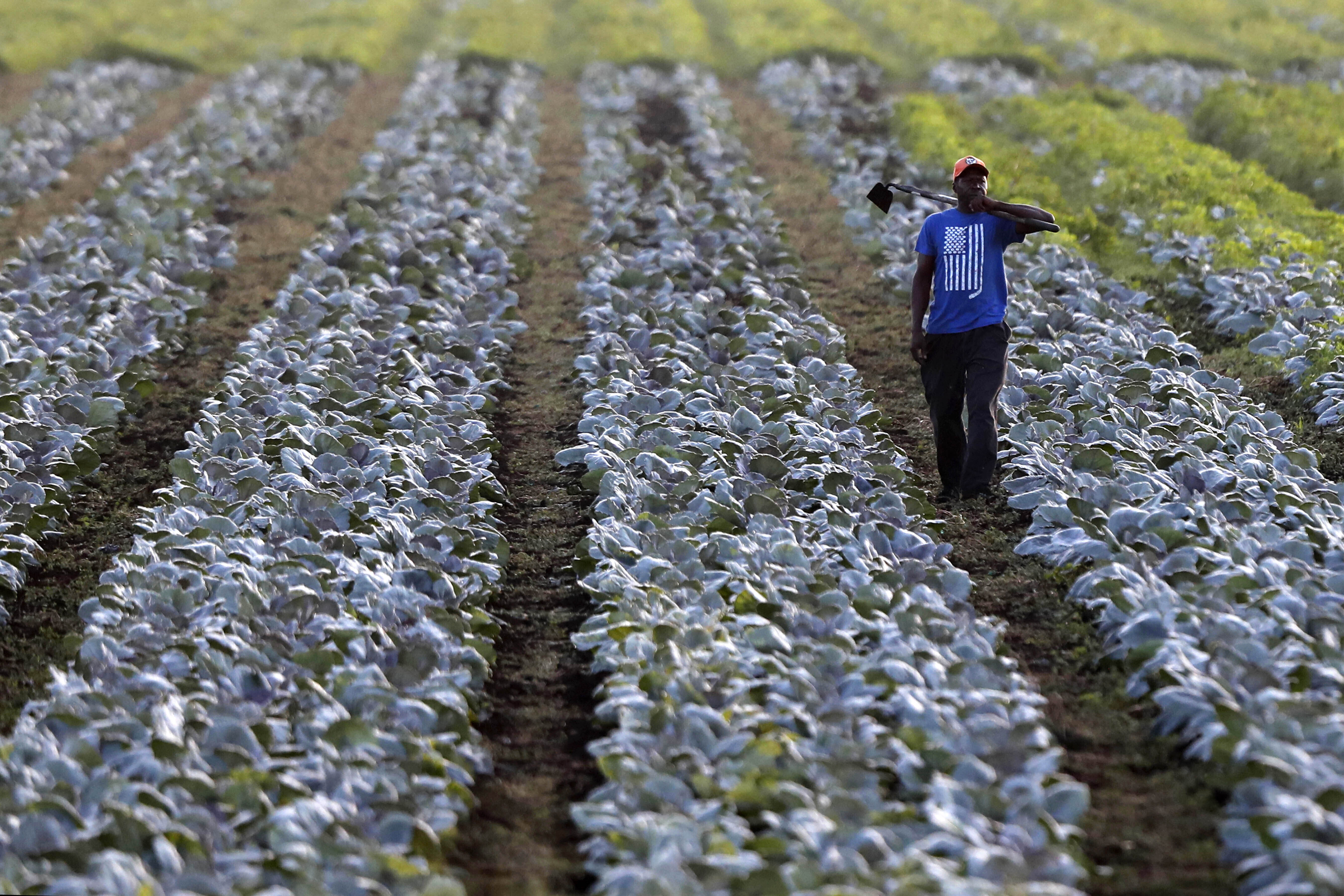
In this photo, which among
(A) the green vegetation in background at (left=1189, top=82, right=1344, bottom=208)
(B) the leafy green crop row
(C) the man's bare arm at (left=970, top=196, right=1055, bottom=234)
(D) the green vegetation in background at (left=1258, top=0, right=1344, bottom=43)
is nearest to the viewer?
(C) the man's bare arm at (left=970, top=196, right=1055, bottom=234)

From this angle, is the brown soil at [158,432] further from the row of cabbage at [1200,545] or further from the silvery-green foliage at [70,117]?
the row of cabbage at [1200,545]

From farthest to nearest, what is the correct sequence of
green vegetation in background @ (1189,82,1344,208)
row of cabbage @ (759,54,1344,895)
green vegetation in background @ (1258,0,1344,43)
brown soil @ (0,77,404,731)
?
green vegetation in background @ (1258,0,1344,43) < green vegetation in background @ (1189,82,1344,208) < brown soil @ (0,77,404,731) < row of cabbage @ (759,54,1344,895)

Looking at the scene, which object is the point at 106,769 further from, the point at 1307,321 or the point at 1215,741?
the point at 1307,321

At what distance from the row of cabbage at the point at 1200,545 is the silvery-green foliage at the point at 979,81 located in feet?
38.9

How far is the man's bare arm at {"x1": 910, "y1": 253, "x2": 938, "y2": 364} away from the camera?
8727mm

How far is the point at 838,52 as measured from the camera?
2616 cm

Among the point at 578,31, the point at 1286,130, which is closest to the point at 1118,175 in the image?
the point at 1286,130

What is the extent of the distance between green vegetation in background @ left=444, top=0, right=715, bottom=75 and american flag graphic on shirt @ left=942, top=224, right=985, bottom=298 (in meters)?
18.4

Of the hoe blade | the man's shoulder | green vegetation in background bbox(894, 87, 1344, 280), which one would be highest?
green vegetation in background bbox(894, 87, 1344, 280)

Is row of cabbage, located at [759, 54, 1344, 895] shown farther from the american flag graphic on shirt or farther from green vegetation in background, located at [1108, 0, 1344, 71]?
green vegetation in background, located at [1108, 0, 1344, 71]

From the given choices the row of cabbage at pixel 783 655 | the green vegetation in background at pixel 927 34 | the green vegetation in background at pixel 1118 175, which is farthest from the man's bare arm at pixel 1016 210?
the green vegetation in background at pixel 927 34

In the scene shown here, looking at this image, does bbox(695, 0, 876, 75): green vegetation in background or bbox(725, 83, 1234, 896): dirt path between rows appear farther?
bbox(695, 0, 876, 75): green vegetation in background

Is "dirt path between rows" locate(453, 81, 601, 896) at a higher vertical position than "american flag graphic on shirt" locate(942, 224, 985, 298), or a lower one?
lower

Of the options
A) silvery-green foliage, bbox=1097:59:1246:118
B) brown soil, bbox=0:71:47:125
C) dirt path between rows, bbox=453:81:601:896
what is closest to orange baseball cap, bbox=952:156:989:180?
dirt path between rows, bbox=453:81:601:896
